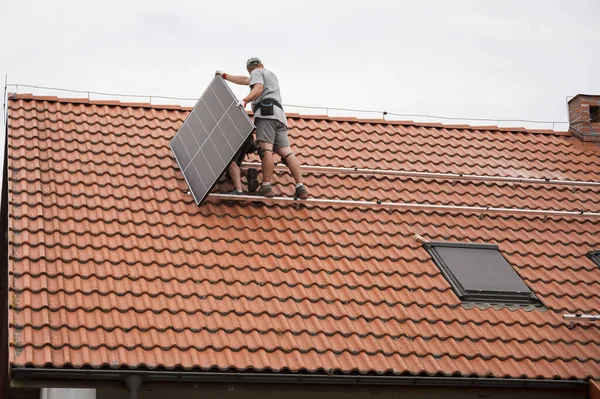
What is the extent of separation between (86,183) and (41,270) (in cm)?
198

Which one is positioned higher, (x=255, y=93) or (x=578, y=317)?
(x=255, y=93)

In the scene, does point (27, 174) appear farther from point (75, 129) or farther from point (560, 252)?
point (560, 252)

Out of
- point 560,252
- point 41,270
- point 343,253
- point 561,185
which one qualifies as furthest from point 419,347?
point 561,185

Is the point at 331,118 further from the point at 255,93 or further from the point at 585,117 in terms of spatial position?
the point at 585,117

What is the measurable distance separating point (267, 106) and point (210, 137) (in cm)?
78

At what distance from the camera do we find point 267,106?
12.2m

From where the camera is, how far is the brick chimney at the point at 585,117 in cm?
1538

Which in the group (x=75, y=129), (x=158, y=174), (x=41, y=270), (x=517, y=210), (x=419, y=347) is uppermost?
(x=75, y=129)

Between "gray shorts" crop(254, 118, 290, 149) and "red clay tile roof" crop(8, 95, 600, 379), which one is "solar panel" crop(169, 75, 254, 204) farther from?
"gray shorts" crop(254, 118, 290, 149)

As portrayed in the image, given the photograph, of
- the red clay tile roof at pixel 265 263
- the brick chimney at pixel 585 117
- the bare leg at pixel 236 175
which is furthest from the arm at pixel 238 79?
the brick chimney at pixel 585 117

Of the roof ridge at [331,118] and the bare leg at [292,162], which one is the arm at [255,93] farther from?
the roof ridge at [331,118]

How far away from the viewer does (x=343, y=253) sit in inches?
441

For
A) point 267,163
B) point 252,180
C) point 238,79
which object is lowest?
point 252,180

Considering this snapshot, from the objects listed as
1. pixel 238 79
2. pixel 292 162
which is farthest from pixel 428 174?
pixel 238 79
